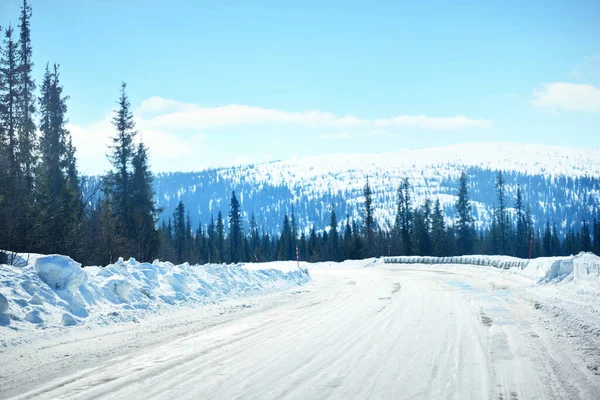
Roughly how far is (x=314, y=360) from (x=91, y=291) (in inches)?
266

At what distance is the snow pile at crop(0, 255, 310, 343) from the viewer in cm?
950

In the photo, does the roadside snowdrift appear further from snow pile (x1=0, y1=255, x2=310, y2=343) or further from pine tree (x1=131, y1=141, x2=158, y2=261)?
pine tree (x1=131, y1=141, x2=158, y2=261)

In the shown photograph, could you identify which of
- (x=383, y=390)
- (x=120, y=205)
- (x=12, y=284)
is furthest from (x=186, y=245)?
(x=383, y=390)

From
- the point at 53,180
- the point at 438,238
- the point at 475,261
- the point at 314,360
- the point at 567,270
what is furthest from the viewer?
the point at 438,238

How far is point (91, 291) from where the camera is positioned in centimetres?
1145

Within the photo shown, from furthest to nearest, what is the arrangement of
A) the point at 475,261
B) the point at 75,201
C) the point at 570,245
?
the point at 570,245
the point at 475,261
the point at 75,201

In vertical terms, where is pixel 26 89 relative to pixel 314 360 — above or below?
above

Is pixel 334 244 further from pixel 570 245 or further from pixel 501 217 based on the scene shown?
pixel 570 245

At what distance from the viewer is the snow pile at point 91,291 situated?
9.50 m

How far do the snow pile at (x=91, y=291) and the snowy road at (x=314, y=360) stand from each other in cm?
98

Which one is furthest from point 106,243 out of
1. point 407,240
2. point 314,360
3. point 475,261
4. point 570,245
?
point 570,245

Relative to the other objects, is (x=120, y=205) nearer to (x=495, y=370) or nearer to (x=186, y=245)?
(x=495, y=370)

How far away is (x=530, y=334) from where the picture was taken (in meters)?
8.71

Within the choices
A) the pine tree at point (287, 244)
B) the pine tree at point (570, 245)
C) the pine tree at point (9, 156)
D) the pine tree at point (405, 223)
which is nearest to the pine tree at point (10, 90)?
the pine tree at point (9, 156)
